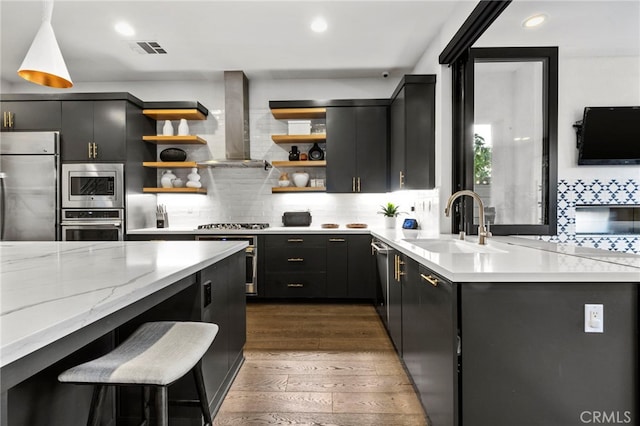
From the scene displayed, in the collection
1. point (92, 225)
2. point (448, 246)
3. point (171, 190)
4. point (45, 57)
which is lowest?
point (448, 246)

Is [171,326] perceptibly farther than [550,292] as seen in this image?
Yes

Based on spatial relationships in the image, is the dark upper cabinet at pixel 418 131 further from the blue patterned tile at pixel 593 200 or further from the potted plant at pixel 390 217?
the blue patterned tile at pixel 593 200

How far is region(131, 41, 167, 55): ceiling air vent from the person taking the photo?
3582 millimetres

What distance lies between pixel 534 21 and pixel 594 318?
2.02m

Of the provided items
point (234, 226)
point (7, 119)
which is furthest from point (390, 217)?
point (7, 119)

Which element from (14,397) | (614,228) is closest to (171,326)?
(14,397)

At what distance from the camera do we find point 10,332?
674 mm

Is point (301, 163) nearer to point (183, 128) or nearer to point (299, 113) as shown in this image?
point (299, 113)

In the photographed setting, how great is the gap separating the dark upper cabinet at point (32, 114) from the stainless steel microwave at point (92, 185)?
0.56 metres

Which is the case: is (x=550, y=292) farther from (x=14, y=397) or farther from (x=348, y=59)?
(x=348, y=59)

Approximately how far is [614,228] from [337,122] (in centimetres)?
294

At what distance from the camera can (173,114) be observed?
4.39m

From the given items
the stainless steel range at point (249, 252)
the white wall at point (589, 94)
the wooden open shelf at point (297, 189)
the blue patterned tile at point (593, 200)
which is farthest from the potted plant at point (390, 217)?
the white wall at point (589, 94)

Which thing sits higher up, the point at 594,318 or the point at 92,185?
the point at 92,185
